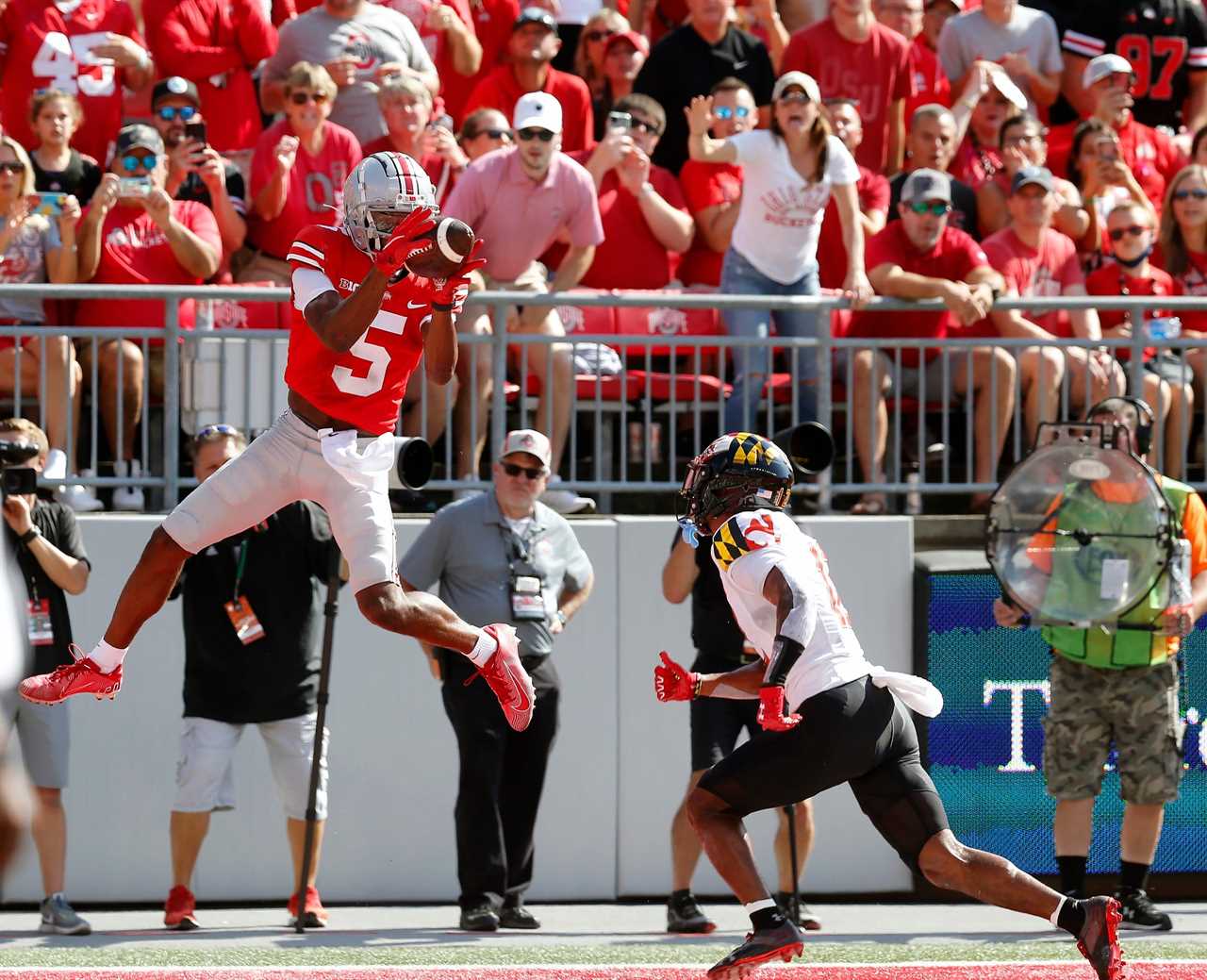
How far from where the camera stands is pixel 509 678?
677 cm

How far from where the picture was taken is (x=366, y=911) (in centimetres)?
971

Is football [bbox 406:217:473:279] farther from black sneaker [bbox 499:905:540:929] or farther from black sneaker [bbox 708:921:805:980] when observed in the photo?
black sneaker [bbox 499:905:540:929]

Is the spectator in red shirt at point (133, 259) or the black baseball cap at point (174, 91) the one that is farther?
the black baseball cap at point (174, 91)

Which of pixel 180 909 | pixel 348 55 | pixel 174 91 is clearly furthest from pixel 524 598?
pixel 348 55

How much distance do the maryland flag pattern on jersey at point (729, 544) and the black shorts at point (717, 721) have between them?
2631 mm

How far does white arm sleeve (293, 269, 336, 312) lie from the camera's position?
246 inches

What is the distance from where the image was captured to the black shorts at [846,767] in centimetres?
632

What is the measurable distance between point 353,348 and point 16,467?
2.42 meters

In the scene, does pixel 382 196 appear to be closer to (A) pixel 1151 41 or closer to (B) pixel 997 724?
(B) pixel 997 724

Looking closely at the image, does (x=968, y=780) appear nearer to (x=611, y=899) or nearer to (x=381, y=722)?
(x=611, y=899)

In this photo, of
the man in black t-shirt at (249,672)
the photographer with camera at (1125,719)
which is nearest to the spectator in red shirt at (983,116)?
the photographer with camera at (1125,719)

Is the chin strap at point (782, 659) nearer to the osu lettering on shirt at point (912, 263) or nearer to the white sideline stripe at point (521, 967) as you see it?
the white sideline stripe at point (521, 967)

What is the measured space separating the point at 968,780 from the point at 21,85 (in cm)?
616

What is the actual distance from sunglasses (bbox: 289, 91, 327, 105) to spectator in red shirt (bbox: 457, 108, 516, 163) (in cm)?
78
